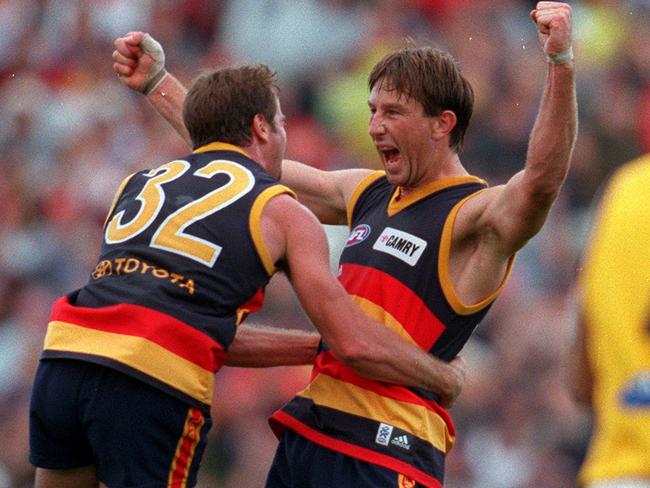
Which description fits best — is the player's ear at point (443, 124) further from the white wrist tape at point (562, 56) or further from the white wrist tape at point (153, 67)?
the white wrist tape at point (153, 67)

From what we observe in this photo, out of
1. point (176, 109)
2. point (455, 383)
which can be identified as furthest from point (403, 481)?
point (176, 109)

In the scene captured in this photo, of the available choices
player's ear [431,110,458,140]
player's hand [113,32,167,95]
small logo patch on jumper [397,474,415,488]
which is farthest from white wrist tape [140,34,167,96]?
small logo patch on jumper [397,474,415,488]

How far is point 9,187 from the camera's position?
12352 millimetres

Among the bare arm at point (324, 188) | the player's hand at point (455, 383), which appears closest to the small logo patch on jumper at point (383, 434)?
the player's hand at point (455, 383)

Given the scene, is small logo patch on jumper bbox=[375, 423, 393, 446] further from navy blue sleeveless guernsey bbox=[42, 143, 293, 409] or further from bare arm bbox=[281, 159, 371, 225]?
bare arm bbox=[281, 159, 371, 225]

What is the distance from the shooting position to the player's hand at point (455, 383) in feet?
17.9

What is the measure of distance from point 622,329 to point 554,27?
6.40 ft

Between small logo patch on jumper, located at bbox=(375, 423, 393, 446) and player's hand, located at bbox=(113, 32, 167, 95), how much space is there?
1.98 m

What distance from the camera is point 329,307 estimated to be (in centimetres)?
511

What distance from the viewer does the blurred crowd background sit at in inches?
363

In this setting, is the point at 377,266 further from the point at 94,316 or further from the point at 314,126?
the point at 314,126

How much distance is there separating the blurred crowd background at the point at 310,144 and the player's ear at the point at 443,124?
351 centimetres

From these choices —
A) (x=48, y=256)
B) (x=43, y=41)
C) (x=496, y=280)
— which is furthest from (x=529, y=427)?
(x=43, y=41)

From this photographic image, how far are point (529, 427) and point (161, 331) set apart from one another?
4578 millimetres
